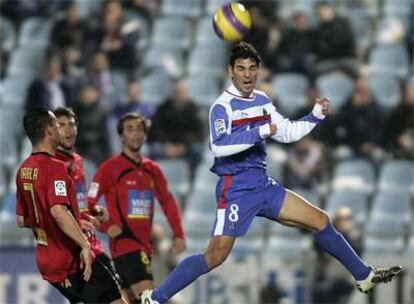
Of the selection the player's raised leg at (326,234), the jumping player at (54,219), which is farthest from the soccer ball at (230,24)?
the jumping player at (54,219)

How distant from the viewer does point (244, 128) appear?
Answer: 10.0 m

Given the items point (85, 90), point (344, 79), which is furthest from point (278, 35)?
point (85, 90)

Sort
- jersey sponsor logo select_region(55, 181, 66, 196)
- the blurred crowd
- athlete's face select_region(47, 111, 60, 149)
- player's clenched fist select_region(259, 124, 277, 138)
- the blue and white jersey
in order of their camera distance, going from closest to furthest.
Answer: jersey sponsor logo select_region(55, 181, 66, 196)
athlete's face select_region(47, 111, 60, 149)
player's clenched fist select_region(259, 124, 277, 138)
the blue and white jersey
the blurred crowd

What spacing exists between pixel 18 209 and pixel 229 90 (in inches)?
70.5

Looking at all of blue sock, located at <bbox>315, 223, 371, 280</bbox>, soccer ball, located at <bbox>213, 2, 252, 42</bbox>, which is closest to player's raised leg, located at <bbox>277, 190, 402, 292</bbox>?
blue sock, located at <bbox>315, 223, 371, 280</bbox>

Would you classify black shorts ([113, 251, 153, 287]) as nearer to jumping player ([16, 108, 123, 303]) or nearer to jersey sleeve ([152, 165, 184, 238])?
jersey sleeve ([152, 165, 184, 238])

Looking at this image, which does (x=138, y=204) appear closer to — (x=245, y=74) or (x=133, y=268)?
(x=133, y=268)

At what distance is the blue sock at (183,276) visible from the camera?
400 inches

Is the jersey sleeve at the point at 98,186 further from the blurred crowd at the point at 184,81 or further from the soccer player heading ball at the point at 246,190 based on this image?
the blurred crowd at the point at 184,81

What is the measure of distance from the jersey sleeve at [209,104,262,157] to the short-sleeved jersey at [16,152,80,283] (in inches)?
44.3

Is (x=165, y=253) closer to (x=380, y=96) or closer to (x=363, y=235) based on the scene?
(x=363, y=235)

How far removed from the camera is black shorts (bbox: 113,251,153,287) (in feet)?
37.7

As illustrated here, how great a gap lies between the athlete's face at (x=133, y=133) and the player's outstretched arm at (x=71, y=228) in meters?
2.43

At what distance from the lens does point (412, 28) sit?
18641 millimetres
